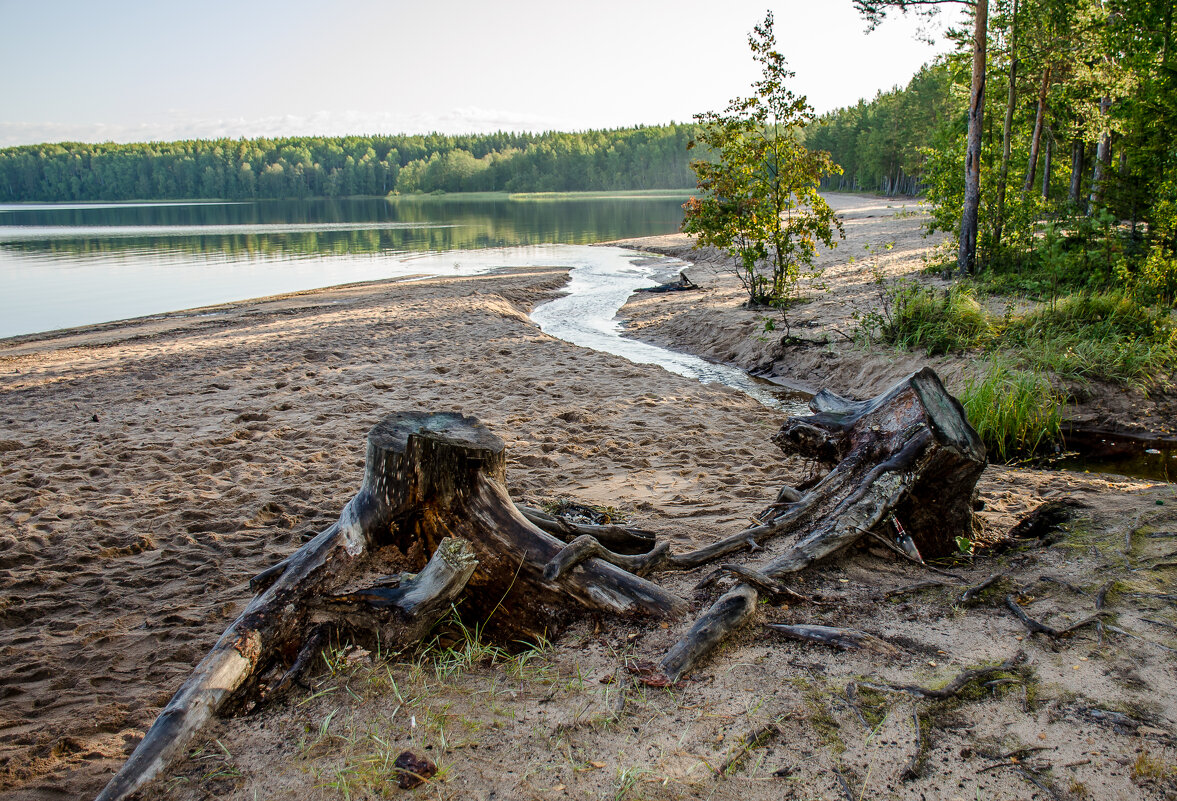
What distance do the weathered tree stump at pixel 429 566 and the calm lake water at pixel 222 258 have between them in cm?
1785

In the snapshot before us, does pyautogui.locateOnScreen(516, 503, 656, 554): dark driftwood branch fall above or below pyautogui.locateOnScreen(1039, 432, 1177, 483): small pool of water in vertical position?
above

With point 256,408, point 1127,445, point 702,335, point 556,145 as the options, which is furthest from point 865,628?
point 556,145

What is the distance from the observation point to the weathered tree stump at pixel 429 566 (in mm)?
2908

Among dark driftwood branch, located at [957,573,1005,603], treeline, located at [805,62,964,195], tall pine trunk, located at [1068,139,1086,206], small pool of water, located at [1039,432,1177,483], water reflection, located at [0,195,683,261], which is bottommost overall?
small pool of water, located at [1039,432,1177,483]

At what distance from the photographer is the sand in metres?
2.24

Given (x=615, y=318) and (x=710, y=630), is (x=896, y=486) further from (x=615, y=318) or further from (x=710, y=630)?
(x=615, y=318)

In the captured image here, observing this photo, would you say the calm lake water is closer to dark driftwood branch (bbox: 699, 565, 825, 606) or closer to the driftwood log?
the driftwood log

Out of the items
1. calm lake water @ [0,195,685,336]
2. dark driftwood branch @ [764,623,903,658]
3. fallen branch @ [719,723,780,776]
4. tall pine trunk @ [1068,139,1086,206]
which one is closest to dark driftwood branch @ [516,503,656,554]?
dark driftwood branch @ [764,623,903,658]

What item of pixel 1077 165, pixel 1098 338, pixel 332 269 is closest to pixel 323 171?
pixel 332 269

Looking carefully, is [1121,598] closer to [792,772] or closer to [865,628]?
[865,628]

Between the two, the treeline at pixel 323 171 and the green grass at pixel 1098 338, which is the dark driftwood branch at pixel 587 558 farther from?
the treeline at pixel 323 171

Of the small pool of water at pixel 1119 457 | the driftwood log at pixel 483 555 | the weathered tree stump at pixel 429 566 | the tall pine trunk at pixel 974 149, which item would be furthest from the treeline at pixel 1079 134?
the weathered tree stump at pixel 429 566

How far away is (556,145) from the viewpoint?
466 feet

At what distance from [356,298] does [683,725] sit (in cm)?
1806
